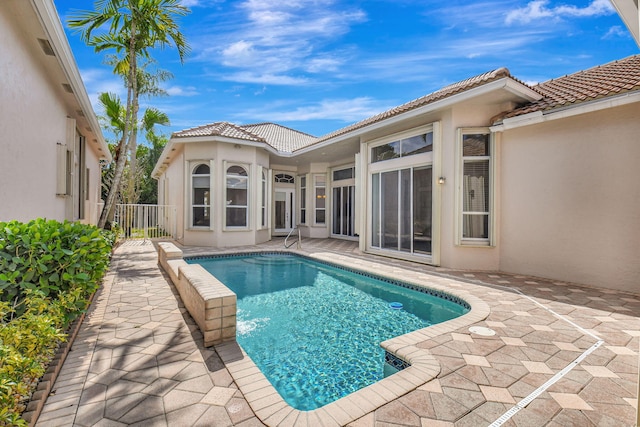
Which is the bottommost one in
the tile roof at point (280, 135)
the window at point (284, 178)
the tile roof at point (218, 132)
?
the window at point (284, 178)

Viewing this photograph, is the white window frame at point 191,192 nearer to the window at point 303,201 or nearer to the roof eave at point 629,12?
the window at point 303,201

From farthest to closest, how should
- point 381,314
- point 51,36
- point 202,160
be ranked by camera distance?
point 202,160 → point 381,314 → point 51,36

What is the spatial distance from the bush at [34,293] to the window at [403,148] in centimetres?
841

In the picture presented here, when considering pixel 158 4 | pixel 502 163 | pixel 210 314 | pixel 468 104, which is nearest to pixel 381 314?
pixel 210 314

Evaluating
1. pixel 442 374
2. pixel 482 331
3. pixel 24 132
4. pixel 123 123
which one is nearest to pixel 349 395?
pixel 442 374

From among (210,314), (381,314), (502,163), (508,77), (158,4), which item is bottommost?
(381,314)

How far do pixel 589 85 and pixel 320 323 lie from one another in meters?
8.86

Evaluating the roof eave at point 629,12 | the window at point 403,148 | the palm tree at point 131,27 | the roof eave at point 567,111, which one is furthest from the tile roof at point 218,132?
the roof eave at point 629,12

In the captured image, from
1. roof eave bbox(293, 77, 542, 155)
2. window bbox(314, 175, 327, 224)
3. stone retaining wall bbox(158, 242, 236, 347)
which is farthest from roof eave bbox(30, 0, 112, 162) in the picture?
window bbox(314, 175, 327, 224)

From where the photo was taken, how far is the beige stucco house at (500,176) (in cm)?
641

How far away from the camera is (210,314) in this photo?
12.1 feet

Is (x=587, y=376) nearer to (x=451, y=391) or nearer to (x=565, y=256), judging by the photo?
(x=451, y=391)

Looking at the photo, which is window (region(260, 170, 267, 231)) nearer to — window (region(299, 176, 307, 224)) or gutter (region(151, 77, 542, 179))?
gutter (region(151, 77, 542, 179))

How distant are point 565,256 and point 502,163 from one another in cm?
275
